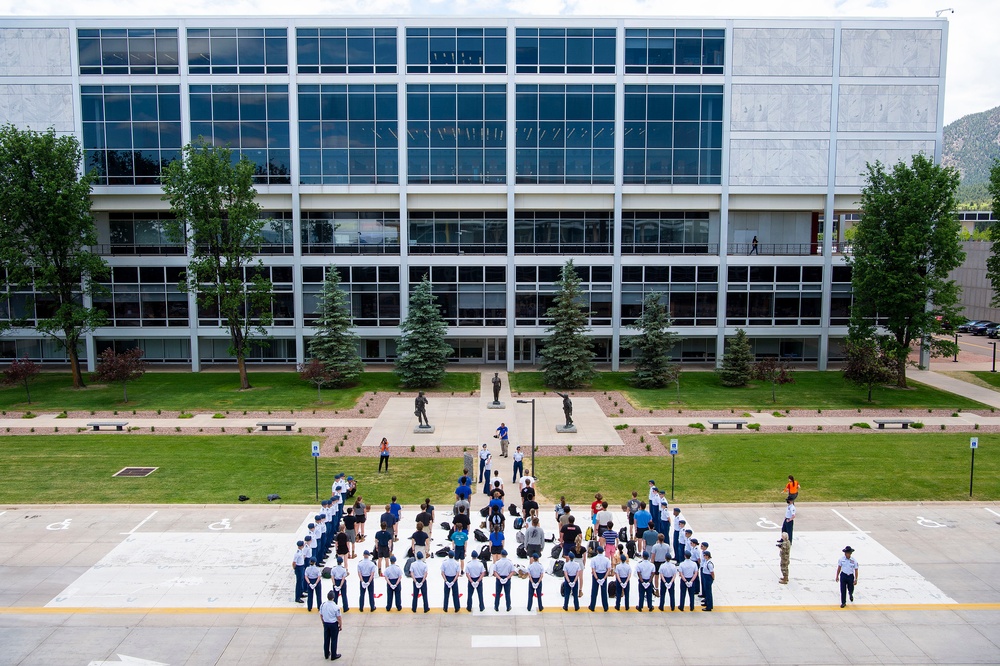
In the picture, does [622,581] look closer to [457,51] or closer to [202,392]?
[202,392]

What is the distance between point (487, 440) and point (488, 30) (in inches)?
1012

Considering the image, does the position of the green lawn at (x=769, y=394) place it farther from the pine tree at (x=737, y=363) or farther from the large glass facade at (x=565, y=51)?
the large glass facade at (x=565, y=51)

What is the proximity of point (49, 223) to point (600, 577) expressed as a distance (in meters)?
34.8

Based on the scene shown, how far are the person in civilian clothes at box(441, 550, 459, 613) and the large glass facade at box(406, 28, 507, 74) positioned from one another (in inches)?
1333

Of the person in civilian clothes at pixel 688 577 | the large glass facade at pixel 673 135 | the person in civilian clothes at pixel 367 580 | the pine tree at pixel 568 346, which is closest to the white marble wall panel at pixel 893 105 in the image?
the large glass facade at pixel 673 135

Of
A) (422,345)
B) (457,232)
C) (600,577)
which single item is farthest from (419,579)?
(457,232)

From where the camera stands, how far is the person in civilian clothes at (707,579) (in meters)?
15.7

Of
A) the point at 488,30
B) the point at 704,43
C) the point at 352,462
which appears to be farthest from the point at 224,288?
the point at 704,43

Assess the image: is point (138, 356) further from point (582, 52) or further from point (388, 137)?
point (582, 52)

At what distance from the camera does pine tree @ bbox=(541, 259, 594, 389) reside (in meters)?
39.5

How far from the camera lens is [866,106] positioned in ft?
141

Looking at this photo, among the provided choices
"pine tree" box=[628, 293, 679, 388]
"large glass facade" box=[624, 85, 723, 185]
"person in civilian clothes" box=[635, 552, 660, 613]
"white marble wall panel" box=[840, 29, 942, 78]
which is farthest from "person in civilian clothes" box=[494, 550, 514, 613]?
"white marble wall panel" box=[840, 29, 942, 78]

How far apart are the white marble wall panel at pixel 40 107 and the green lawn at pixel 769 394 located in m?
29.8

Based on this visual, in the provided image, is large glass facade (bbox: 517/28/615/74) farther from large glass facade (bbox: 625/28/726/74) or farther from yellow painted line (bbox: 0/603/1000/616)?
yellow painted line (bbox: 0/603/1000/616)
